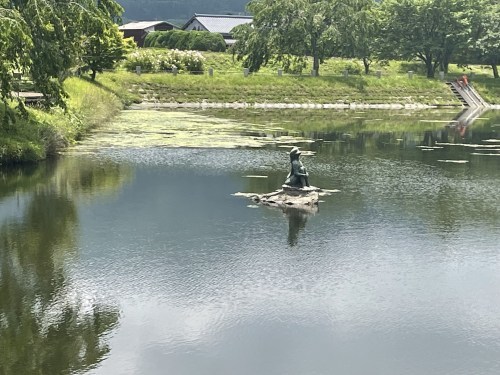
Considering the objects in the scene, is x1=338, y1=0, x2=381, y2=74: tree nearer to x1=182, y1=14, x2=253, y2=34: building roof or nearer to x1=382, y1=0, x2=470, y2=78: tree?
x1=382, y1=0, x2=470, y2=78: tree

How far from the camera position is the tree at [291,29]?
79.9 m

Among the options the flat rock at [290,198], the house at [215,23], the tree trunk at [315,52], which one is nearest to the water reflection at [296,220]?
the flat rock at [290,198]

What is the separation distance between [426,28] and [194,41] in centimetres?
3204

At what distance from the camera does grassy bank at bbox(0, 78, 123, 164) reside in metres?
31.2

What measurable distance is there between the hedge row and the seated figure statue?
74.2 m

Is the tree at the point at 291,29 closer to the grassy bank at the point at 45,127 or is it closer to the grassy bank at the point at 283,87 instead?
the grassy bank at the point at 283,87

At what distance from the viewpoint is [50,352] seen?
12.6 meters

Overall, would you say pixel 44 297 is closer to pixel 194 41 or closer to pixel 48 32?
pixel 48 32

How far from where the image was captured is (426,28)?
3408 inches

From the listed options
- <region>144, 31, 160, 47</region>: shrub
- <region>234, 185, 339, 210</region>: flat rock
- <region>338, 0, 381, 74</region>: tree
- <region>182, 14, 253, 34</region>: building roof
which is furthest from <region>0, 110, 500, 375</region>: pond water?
<region>182, 14, 253, 34</region>: building roof

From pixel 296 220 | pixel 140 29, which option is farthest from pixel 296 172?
pixel 140 29

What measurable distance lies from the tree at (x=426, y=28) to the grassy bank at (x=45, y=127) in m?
48.1

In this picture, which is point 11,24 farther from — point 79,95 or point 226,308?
point 79,95

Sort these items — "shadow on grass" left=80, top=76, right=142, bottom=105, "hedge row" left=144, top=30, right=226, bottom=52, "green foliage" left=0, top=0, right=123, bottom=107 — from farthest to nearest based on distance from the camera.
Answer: "hedge row" left=144, top=30, right=226, bottom=52, "shadow on grass" left=80, top=76, right=142, bottom=105, "green foliage" left=0, top=0, right=123, bottom=107
